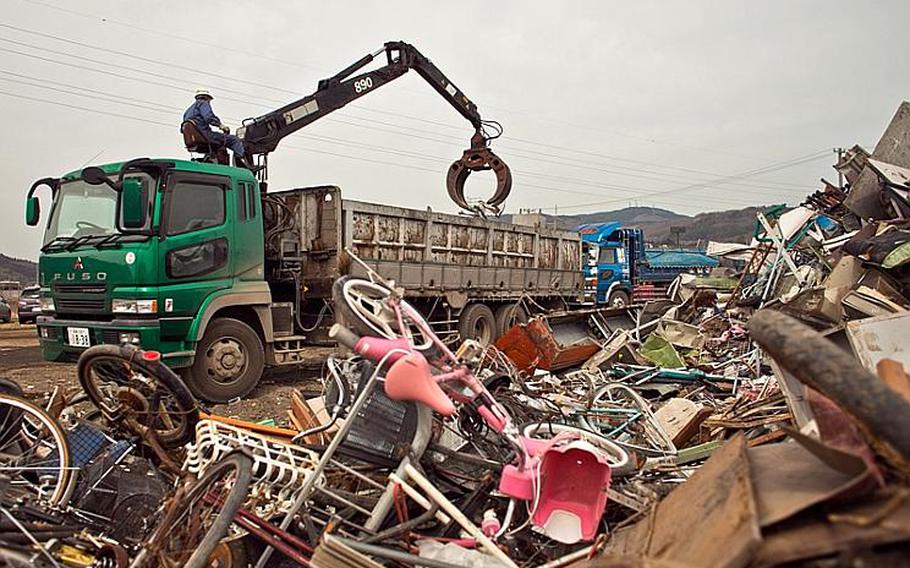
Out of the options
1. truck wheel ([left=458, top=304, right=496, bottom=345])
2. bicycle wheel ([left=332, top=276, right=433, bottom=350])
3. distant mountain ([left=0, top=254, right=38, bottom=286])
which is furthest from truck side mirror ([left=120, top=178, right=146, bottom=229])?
distant mountain ([left=0, top=254, right=38, bottom=286])

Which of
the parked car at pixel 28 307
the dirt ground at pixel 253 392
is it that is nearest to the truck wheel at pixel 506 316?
the dirt ground at pixel 253 392

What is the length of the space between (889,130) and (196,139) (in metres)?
8.77

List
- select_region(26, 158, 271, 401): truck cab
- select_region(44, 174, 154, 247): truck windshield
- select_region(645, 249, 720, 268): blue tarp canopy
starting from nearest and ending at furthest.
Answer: select_region(26, 158, 271, 401): truck cab
select_region(44, 174, 154, 247): truck windshield
select_region(645, 249, 720, 268): blue tarp canopy

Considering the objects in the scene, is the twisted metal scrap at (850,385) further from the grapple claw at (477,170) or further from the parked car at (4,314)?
the parked car at (4,314)

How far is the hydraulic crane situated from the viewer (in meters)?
8.70

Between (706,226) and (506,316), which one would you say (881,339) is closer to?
(506,316)

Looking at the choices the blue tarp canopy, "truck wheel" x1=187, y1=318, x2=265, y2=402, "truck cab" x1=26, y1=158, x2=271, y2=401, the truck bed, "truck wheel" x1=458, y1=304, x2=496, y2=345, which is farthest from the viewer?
the blue tarp canopy

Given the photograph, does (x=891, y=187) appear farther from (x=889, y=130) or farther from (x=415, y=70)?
(x=415, y=70)

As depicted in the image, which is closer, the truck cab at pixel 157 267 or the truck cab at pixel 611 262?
the truck cab at pixel 157 267

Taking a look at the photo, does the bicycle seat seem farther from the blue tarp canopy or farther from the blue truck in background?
the blue tarp canopy

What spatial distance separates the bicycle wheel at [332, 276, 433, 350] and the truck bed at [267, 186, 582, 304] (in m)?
3.75

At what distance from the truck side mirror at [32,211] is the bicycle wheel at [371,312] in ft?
18.6

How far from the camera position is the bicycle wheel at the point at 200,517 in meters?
2.32

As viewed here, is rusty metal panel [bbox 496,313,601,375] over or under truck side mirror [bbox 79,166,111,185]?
under
